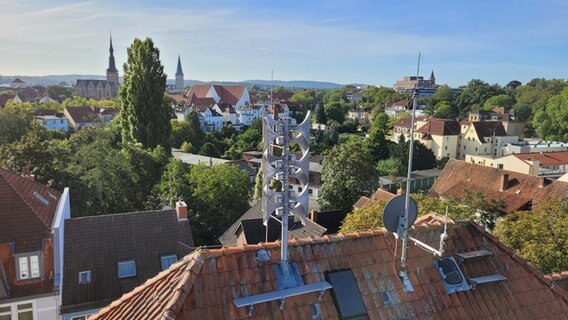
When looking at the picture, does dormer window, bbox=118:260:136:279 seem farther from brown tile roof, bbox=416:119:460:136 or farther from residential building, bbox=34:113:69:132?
residential building, bbox=34:113:69:132

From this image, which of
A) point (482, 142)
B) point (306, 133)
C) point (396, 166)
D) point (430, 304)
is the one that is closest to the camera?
point (306, 133)

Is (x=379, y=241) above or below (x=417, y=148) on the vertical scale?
above

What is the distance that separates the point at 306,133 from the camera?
5883mm

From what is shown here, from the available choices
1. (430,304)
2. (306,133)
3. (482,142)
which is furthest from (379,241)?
(482,142)

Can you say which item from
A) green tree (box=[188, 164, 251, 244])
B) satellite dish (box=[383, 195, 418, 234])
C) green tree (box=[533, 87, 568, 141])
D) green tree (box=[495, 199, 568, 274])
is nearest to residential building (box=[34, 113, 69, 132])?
green tree (box=[188, 164, 251, 244])

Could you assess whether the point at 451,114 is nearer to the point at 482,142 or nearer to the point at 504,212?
the point at 482,142

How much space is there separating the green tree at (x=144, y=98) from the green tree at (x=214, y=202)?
15.5 m

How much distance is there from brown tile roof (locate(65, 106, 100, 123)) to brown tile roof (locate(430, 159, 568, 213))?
212 ft

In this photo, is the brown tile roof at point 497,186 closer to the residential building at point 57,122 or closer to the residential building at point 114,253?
the residential building at point 114,253

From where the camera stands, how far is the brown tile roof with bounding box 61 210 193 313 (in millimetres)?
15719

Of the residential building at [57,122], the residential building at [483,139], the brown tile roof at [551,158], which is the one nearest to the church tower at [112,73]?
the residential building at [57,122]

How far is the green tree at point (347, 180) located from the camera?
33812mm

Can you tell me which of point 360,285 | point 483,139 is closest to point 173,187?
point 360,285

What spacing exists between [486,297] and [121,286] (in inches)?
539
